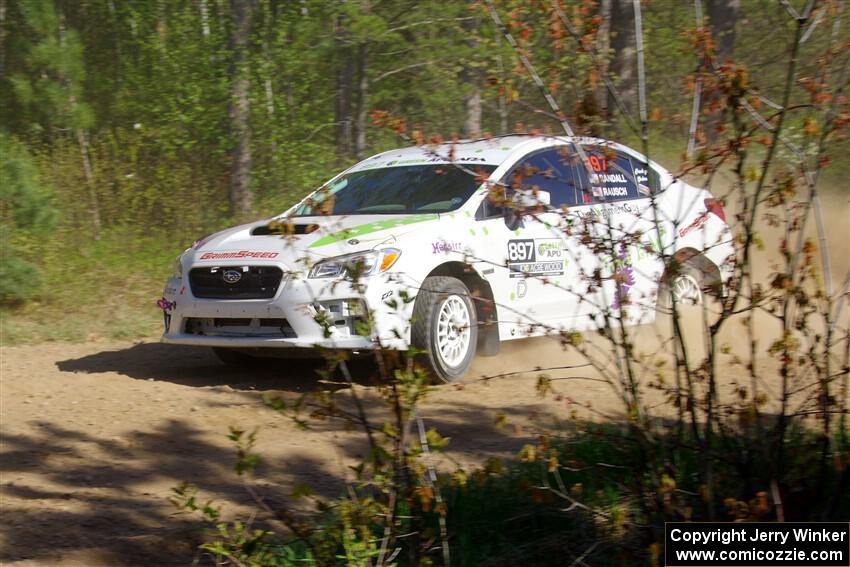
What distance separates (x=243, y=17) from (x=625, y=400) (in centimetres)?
1233

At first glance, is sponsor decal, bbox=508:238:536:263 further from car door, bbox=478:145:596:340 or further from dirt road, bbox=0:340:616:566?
dirt road, bbox=0:340:616:566

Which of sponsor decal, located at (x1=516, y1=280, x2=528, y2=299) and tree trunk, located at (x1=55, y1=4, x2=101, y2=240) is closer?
sponsor decal, located at (x1=516, y1=280, x2=528, y2=299)

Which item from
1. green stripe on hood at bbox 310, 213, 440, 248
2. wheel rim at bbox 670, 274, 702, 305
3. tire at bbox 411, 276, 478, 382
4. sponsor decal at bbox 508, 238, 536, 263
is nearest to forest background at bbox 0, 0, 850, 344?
sponsor decal at bbox 508, 238, 536, 263

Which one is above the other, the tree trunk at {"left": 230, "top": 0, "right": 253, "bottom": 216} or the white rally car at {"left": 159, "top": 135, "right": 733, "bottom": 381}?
the tree trunk at {"left": 230, "top": 0, "right": 253, "bottom": 216}

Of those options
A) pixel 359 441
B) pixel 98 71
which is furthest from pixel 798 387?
pixel 98 71

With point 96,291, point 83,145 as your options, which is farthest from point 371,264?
point 83,145

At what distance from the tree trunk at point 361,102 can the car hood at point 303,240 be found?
8002 millimetres

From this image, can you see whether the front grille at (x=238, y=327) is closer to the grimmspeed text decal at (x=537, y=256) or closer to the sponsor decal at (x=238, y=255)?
the sponsor decal at (x=238, y=255)

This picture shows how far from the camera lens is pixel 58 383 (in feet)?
25.5

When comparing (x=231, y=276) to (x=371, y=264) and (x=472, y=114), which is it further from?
(x=472, y=114)

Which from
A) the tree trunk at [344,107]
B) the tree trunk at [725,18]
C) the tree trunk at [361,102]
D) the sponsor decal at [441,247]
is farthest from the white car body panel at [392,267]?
the tree trunk at [725,18]

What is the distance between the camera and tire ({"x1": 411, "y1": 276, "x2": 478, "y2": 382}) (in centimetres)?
704

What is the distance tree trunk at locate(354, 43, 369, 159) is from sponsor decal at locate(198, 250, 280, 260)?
828 cm

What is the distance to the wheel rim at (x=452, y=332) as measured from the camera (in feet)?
23.7
